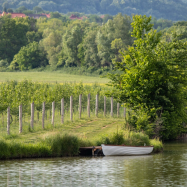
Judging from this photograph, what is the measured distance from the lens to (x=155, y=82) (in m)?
37.5

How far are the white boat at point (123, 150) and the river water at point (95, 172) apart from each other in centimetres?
82

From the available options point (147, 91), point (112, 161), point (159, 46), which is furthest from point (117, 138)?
point (159, 46)

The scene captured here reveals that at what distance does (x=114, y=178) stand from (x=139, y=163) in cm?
542

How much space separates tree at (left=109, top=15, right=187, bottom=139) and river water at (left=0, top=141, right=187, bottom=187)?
30.3 feet

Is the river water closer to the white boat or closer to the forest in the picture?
the white boat

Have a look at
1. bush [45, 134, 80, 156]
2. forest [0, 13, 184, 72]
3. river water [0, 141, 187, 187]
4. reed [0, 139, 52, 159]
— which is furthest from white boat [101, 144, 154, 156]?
forest [0, 13, 184, 72]

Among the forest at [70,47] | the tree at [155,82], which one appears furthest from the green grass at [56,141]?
the forest at [70,47]

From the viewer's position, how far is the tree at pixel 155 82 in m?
37.2

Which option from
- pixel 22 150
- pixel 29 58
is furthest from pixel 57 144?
pixel 29 58

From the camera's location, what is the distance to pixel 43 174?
70.9ft

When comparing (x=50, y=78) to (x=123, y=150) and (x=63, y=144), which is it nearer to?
(x=123, y=150)

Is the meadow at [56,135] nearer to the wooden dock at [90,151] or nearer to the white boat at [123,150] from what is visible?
the wooden dock at [90,151]

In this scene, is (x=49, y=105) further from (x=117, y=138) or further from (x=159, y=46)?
(x=117, y=138)

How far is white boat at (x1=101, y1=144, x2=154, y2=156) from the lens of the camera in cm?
2900
